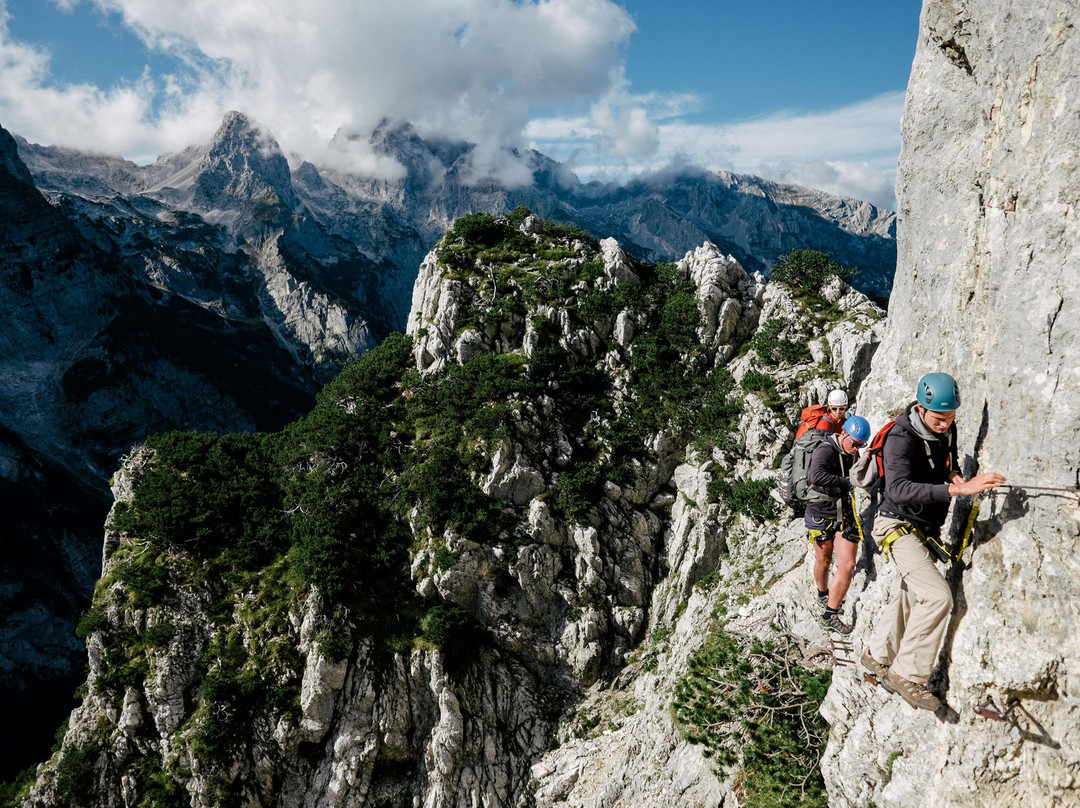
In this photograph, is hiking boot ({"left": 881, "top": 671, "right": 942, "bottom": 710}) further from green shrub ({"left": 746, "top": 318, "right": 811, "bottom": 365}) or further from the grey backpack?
green shrub ({"left": 746, "top": 318, "right": 811, "bottom": 365})

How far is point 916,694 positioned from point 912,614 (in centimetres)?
116

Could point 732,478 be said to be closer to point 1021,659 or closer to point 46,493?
point 1021,659

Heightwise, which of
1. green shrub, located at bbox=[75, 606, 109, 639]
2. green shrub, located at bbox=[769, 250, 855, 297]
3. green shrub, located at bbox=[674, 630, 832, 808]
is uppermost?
green shrub, located at bbox=[769, 250, 855, 297]

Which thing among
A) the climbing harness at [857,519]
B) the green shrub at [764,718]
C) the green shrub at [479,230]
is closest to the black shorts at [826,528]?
the climbing harness at [857,519]

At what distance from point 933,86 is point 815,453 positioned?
8531 mm

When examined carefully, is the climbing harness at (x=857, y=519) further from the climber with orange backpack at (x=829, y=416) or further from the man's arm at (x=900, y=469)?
the man's arm at (x=900, y=469)

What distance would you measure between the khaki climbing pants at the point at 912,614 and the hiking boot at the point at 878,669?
0.09 m

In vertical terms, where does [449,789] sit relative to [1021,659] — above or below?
below

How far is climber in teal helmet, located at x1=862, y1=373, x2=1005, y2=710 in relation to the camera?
7445mm

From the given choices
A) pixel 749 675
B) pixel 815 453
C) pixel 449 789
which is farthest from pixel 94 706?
pixel 815 453

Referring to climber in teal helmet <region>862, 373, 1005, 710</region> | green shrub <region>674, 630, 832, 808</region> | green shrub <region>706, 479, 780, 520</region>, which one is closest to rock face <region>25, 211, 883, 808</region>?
green shrub <region>706, 479, 780, 520</region>

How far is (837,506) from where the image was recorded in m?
12.1

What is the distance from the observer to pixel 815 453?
11.7 meters

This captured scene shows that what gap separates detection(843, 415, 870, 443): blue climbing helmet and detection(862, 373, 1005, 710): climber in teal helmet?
237cm
